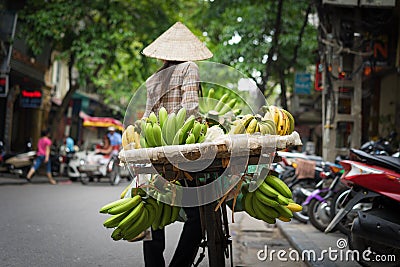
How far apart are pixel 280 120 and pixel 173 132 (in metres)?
0.69

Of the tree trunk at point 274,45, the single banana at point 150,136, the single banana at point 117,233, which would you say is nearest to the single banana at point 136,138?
the single banana at point 150,136

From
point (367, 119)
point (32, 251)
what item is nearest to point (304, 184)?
point (32, 251)

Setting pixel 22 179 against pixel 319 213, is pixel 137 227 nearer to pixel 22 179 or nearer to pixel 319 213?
pixel 319 213

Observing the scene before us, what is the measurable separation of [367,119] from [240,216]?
7047 millimetres

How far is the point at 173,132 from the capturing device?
9.01ft

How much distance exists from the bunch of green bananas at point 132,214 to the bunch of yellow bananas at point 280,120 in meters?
0.87

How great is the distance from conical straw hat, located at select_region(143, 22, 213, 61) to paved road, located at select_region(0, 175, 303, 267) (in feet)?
7.47

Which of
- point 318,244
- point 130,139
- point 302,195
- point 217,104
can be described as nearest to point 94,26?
point 302,195

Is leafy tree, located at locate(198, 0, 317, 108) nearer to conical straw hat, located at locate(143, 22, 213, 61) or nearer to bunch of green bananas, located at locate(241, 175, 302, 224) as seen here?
conical straw hat, located at locate(143, 22, 213, 61)

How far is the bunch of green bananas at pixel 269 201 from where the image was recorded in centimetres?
282

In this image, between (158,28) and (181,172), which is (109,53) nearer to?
(158,28)

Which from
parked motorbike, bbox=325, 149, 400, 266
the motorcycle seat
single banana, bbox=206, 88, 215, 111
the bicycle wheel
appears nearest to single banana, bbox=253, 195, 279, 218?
the bicycle wheel

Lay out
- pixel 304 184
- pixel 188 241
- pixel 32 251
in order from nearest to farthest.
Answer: pixel 188 241 → pixel 32 251 → pixel 304 184

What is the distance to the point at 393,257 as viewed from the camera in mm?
4078
